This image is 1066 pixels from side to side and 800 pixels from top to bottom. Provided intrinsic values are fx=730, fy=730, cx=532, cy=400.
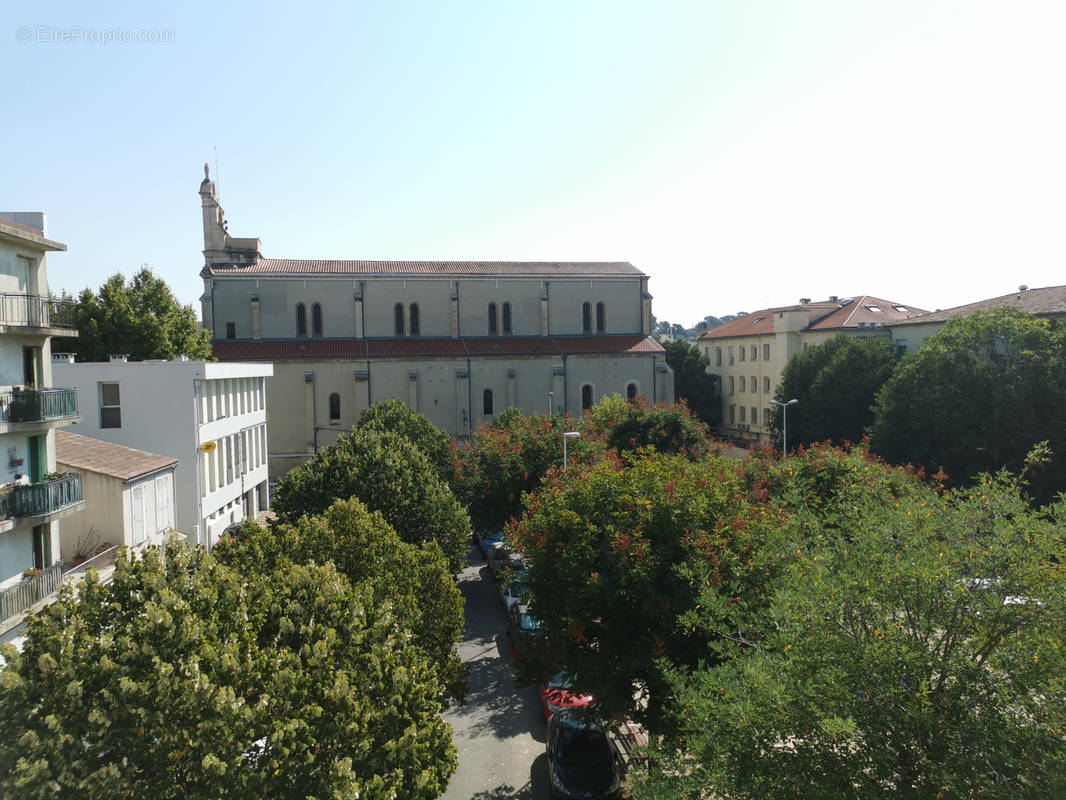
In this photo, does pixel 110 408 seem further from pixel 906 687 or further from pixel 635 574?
pixel 906 687

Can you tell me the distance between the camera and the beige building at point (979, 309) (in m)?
41.9

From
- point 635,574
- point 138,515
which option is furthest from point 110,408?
point 635,574

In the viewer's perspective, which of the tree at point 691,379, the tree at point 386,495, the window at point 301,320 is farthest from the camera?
the tree at point 691,379

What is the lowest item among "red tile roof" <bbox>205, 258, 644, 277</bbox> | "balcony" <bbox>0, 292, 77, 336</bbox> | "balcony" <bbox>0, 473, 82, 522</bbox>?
"balcony" <bbox>0, 473, 82, 522</bbox>

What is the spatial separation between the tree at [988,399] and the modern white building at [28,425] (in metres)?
36.3

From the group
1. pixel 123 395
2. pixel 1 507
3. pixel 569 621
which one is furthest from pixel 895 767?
pixel 123 395

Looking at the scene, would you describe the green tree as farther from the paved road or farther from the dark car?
the dark car

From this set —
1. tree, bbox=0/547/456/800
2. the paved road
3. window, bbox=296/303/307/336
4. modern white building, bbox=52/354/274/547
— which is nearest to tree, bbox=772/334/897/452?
the paved road

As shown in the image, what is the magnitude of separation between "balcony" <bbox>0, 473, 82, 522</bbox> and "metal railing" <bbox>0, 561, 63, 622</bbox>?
1.36 meters

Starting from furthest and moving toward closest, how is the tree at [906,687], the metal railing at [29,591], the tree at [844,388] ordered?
the tree at [844,388]
the metal railing at [29,591]
the tree at [906,687]

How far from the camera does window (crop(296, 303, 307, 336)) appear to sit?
52562mm

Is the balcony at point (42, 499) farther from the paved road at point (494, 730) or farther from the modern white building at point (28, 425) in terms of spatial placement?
the paved road at point (494, 730)

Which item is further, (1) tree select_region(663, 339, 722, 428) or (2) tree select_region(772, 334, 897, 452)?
(1) tree select_region(663, 339, 722, 428)

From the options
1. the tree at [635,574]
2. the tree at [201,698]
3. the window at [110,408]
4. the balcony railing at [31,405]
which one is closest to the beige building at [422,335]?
the window at [110,408]
